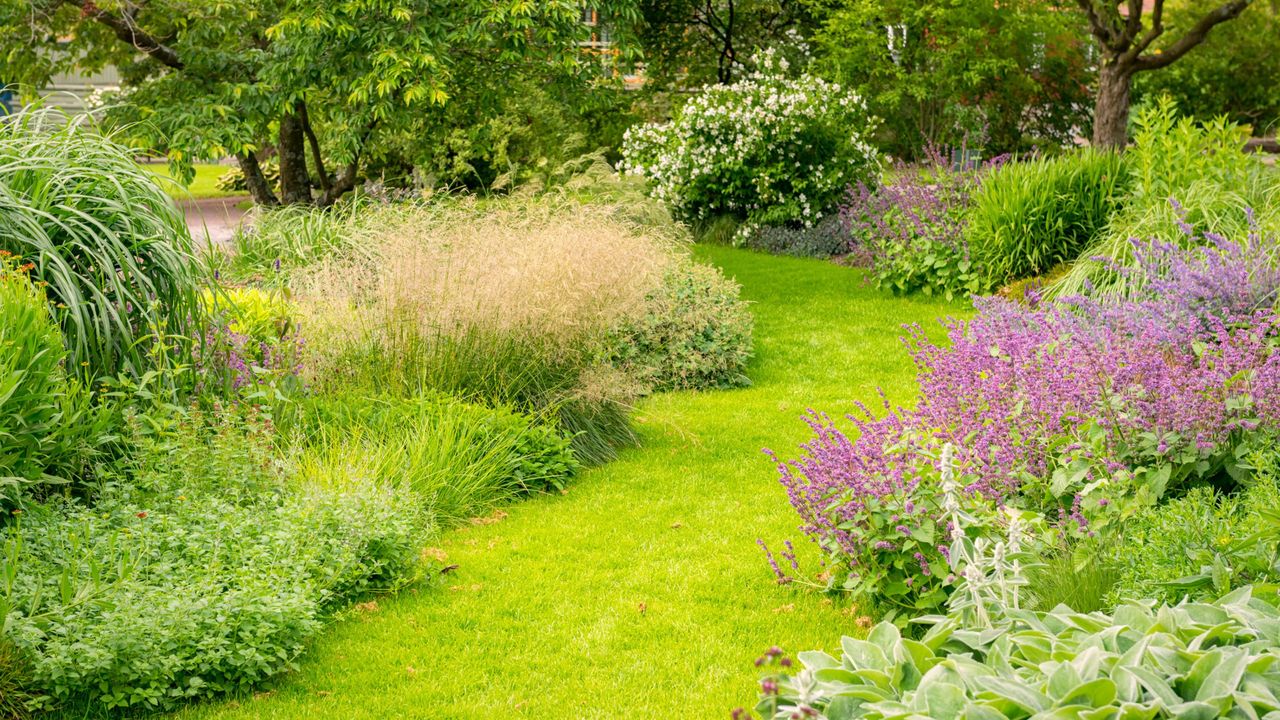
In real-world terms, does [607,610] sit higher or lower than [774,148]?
lower

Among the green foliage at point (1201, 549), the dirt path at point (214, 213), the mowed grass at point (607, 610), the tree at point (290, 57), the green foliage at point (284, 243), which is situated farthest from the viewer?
the dirt path at point (214, 213)

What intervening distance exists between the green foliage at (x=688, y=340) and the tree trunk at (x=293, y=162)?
15.4 feet

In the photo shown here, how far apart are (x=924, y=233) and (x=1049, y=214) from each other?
1.37 m

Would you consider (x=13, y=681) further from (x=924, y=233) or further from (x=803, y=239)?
(x=803, y=239)

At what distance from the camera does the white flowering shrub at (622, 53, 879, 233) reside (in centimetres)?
1306

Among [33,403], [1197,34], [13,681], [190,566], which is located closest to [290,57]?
[33,403]

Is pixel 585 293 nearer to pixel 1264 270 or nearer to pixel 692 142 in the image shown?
pixel 1264 270

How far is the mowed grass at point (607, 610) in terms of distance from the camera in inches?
149

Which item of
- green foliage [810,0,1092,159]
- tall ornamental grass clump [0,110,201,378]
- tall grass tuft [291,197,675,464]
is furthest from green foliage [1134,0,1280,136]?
tall ornamental grass clump [0,110,201,378]

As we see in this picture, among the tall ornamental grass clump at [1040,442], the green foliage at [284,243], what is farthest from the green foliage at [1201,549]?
the green foliage at [284,243]

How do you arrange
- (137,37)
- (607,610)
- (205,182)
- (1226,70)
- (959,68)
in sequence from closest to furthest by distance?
(607,610), (137,37), (959,68), (1226,70), (205,182)

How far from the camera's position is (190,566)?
13.2 ft

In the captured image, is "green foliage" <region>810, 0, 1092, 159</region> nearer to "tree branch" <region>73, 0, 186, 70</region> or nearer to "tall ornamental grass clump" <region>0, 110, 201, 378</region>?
"tree branch" <region>73, 0, 186, 70</region>

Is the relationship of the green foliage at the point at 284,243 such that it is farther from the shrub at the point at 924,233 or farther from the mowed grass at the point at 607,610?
the shrub at the point at 924,233
